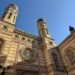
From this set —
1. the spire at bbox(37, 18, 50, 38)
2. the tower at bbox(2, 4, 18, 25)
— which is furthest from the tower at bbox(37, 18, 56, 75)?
the tower at bbox(2, 4, 18, 25)

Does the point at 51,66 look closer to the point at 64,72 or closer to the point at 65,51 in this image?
the point at 64,72

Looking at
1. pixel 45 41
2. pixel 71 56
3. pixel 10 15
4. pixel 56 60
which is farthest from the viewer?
pixel 10 15

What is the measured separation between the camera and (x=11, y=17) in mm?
16312

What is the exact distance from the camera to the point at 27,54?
44.0 ft

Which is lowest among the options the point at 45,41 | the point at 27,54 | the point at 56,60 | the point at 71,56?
the point at 71,56

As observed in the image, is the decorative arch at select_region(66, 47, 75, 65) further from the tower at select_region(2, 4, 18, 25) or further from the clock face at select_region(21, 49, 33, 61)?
the tower at select_region(2, 4, 18, 25)

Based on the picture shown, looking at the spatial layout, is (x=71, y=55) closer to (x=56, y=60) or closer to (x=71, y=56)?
(x=71, y=56)

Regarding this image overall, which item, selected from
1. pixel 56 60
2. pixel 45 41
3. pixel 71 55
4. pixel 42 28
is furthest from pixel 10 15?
pixel 71 55

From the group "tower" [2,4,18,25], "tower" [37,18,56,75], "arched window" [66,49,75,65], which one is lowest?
"arched window" [66,49,75,65]

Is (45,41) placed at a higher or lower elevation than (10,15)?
lower

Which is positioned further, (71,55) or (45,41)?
(45,41)

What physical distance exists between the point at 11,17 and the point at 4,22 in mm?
2054

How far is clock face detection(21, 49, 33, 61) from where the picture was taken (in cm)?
1280

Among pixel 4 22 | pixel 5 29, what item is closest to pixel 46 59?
pixel 5 29
